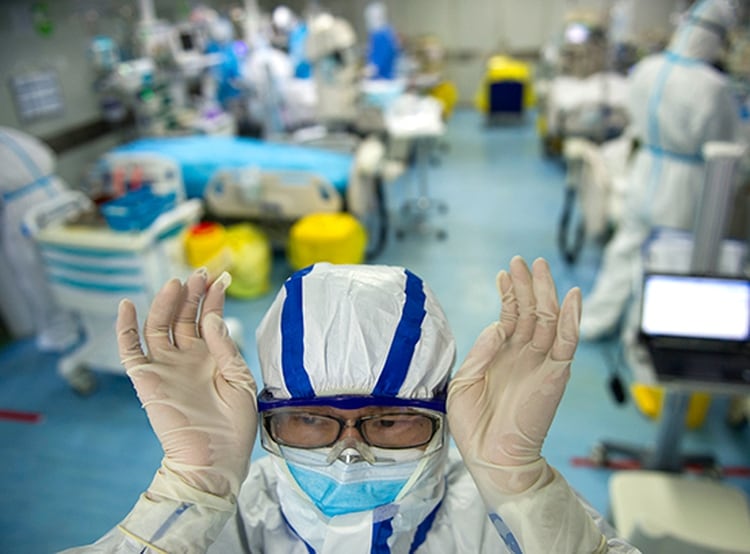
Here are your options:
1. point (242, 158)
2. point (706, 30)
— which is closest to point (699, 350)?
point (706, 30)

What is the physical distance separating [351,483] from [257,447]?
39cm

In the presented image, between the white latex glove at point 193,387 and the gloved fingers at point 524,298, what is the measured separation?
0.51 m

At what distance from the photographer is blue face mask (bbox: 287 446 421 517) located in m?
1.10

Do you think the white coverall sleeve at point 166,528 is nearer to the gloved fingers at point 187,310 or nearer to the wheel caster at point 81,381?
the gloved fingers at point 187,310

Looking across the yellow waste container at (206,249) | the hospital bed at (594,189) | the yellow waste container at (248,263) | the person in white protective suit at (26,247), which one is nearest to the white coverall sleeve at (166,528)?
the yellow waste container at (206,249)

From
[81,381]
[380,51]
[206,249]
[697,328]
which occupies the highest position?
[380,51]

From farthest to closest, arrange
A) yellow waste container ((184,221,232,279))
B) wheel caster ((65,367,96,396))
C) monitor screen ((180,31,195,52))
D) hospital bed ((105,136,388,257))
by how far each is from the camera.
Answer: monitor screen ((180,31,195,52)) → hospital bed ((105,136,388,257)) → yellow waste container ((184,221,232,279)) → wheel caster ((65,367,96,396))

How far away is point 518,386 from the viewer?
3.41 feet

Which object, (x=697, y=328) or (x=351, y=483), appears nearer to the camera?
(x=351, y=483)

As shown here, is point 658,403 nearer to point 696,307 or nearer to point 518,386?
point 696,307

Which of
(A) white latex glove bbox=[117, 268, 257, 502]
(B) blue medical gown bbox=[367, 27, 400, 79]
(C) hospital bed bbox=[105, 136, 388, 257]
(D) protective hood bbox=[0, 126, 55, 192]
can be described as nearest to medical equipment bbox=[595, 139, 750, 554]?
(A) white latex glove bbox=[117, 268, 257, 502]

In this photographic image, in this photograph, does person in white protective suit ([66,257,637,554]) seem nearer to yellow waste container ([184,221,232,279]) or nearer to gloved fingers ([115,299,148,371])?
gloved fingers ([115,299,148,371])

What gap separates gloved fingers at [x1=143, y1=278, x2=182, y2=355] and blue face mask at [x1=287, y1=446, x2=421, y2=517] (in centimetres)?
34

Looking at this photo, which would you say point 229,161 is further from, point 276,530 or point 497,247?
point 276,530
